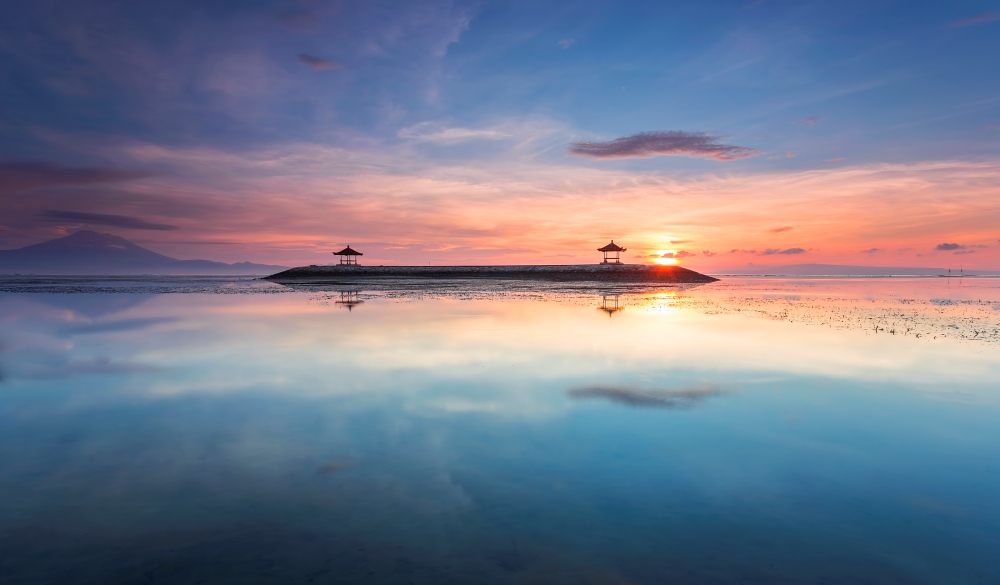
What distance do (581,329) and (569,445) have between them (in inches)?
567

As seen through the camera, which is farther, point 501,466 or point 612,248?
point 612,248

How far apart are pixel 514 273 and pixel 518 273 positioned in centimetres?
91

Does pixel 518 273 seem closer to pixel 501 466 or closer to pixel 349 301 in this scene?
pixel 349 301

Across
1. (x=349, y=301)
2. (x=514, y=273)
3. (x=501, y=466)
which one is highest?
(x=514, y=273)

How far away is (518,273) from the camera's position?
354 ft

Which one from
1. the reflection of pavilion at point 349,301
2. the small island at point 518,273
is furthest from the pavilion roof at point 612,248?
the reflection of pavilion at point 349,301

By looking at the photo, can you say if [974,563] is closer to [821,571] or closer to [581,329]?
[821,571]

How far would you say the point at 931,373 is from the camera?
14.4 metres

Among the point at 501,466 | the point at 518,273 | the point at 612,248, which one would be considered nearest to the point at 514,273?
the point at 518,273

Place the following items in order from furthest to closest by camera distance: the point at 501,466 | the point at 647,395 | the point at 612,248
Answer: the point at 612,248
the point at 647,395
the point at 501,466

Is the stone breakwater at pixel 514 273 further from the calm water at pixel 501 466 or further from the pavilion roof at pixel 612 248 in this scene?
the calm water at pixel 501 466

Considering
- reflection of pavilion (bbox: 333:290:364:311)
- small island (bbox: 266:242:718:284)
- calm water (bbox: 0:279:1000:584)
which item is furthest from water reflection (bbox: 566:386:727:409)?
small island (bbox: 266:242:718:284)

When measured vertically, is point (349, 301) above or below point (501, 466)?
above

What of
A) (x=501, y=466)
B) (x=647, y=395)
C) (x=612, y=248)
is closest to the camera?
(x=501, y=466)
